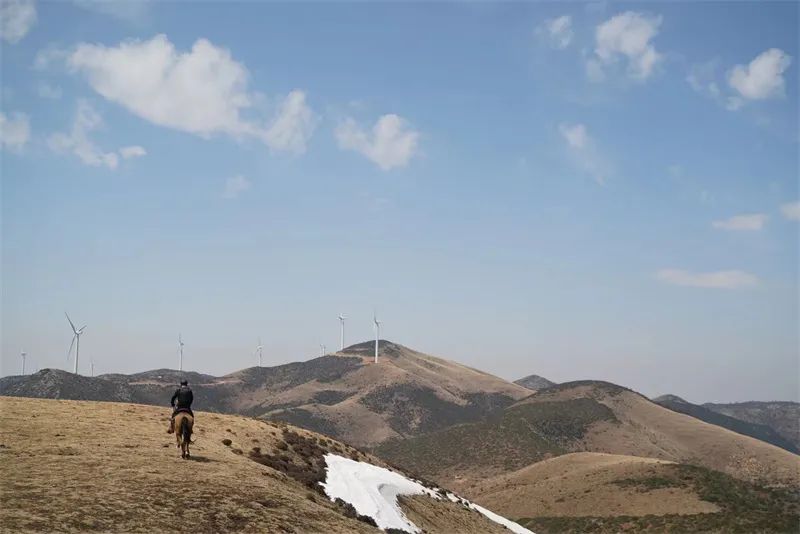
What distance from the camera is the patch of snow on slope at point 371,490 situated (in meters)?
37.2

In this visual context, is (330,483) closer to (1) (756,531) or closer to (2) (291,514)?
(2) (291,514)

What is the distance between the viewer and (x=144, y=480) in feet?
84.2

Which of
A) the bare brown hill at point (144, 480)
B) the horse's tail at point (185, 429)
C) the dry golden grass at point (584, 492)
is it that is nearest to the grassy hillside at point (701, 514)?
the dry golden grass at point (584, 492)

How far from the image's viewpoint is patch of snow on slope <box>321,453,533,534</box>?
37.2 meters

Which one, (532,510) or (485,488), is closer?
(532,510)

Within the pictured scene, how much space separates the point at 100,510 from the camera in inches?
846

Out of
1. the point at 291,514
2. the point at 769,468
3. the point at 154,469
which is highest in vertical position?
the point at 154,469

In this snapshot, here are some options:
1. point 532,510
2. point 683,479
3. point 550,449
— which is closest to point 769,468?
point 550,449

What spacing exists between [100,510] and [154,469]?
6.26 metres

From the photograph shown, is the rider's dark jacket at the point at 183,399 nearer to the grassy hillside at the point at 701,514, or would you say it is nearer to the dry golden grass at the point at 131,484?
the dry golden grass at the point at 131,484

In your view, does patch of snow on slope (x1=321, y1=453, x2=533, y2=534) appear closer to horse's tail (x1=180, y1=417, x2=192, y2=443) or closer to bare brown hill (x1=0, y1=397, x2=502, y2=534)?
bare brown hill (x1=0, y1=397, x2=502, y2=534)

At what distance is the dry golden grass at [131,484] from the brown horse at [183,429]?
0.60 meters

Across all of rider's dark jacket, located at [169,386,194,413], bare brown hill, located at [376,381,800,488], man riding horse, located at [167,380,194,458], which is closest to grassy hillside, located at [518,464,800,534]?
bare brown hill, located at [376,381,800,488]

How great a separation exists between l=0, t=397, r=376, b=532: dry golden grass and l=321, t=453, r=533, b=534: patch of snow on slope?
466cm
